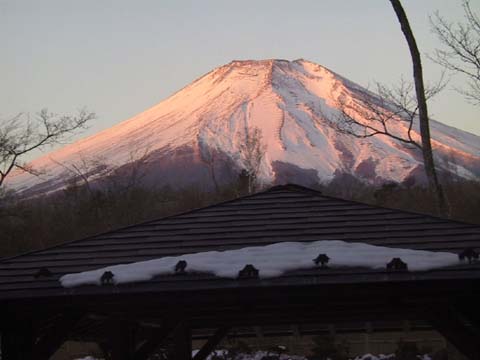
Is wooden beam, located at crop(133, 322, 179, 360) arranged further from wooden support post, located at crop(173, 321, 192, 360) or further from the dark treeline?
the dark treeline

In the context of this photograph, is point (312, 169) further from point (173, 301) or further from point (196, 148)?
point (173, 301)

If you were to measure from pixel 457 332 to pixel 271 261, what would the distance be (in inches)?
56.7

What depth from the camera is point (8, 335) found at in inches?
259

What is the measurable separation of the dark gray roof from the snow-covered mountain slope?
55.3 m

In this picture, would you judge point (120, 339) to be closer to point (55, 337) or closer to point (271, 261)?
point (55, 337)

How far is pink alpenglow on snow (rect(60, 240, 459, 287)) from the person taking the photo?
5953 millimetres

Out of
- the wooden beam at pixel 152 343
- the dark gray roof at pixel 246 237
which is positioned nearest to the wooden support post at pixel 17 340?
the dark gray roof at pixel 246 237

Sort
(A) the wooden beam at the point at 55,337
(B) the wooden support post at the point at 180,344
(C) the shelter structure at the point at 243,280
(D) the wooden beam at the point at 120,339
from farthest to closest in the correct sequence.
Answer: (D) the wooden beam at the point at 120,339
(B) the wooden support post at the point at 180,344
(A) the wooden beam at the point at 55,337
(C) the shelter structure at the point at 243,280

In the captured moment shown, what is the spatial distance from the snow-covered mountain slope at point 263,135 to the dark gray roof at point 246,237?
55278 millimetres

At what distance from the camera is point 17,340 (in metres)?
6.59

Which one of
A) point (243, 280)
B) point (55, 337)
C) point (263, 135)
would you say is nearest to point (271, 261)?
point (243, 280)

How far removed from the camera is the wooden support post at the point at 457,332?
5949 mm

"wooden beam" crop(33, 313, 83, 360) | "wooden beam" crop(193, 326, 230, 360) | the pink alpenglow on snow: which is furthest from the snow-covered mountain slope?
the pink alpenglow on snow

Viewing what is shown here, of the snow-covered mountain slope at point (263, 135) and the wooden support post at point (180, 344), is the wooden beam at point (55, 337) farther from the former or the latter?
the snow-covered mountain slope at point (263, 135)
